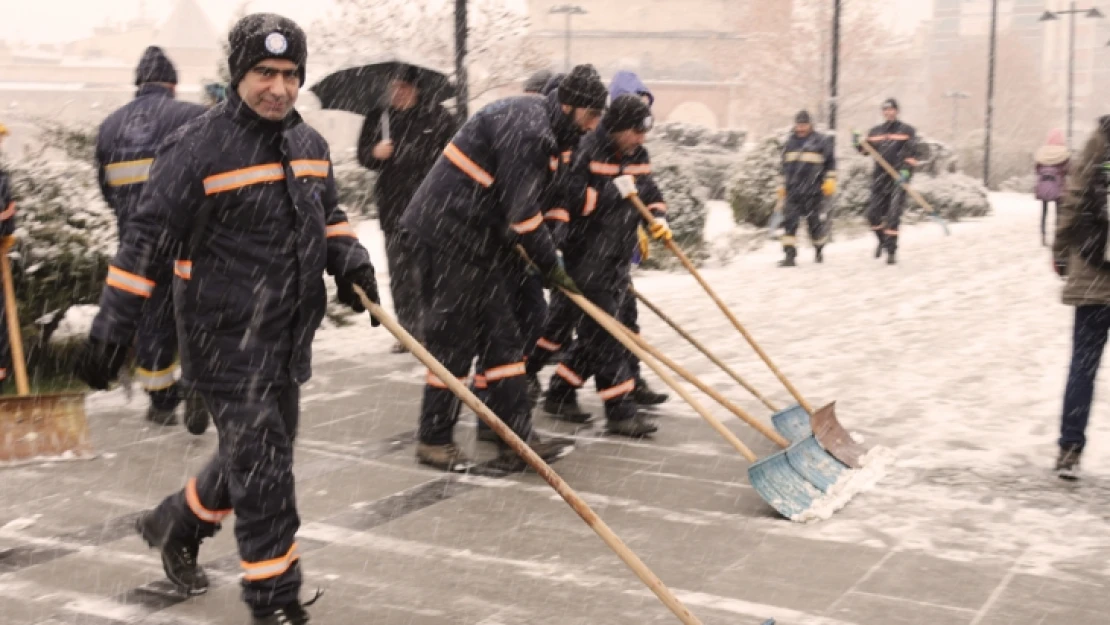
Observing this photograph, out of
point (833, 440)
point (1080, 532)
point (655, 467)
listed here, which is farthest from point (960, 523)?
point (655, 467)

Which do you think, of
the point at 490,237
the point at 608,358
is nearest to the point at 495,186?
the point at 490,237

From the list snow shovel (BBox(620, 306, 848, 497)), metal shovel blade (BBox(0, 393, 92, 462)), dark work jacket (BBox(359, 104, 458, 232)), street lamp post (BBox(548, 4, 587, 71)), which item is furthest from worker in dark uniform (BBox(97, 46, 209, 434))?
street lamp post (BBox(548, 4, 587, 71))

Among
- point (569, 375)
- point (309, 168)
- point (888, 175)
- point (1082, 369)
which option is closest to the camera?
point (309, 168)

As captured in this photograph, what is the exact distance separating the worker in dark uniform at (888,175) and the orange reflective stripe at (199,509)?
1272 cm

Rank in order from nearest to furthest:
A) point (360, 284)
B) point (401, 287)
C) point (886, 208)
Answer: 1. point (360, 284)
2. point (401, 287)
3. point (886, 208)

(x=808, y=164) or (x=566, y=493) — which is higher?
(x=808, y=164)

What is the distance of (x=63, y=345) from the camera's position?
26.5 feet

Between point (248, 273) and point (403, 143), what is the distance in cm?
449

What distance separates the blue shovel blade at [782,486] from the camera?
5527mm

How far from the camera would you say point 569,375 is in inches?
289

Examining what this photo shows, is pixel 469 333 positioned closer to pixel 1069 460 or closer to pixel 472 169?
pixel 472 169

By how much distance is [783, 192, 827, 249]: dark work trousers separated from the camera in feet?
50.2

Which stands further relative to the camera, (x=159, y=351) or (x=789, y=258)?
(x=789, y=258)

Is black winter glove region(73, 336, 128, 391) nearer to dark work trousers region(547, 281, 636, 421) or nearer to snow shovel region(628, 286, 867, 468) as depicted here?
snow shovel region(628, 286, 867, 468)
